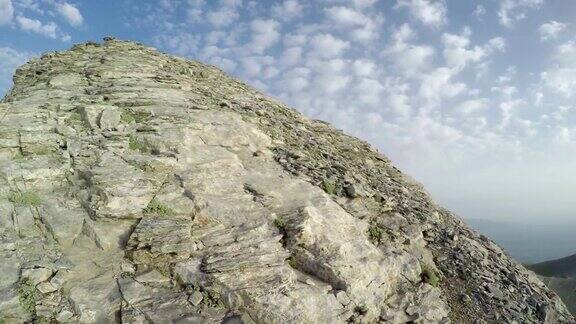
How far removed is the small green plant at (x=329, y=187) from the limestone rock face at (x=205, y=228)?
8 centimetres

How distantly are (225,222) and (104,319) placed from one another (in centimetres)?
511

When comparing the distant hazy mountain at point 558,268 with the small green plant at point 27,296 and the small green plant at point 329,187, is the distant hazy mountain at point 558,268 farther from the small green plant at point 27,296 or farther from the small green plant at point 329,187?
the small green plant at point 27,296

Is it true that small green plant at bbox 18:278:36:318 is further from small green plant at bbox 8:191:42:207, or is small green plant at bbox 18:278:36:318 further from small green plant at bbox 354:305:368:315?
small green plant at bbox 354:305:368:315

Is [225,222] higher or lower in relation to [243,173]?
lower

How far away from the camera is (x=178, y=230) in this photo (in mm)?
13828

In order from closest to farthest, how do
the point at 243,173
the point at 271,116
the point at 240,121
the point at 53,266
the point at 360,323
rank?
the point at 53,266 → the point at 360,323 → the point at 243,173 → the point at 240,121 → the point at 271,116

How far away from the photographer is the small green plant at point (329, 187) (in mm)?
18953

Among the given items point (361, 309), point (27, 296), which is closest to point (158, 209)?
point (27, 296)

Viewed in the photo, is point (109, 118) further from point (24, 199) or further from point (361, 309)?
point (361, 309)

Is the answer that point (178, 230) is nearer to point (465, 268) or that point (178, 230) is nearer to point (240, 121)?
point (240, 121)

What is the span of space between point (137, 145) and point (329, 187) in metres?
8.88

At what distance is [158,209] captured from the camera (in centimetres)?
1462

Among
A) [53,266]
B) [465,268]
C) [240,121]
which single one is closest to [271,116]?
[240,121]

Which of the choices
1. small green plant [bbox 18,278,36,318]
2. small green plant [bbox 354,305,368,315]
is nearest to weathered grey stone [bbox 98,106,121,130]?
small green plant [bbox 18,278,36,318]
